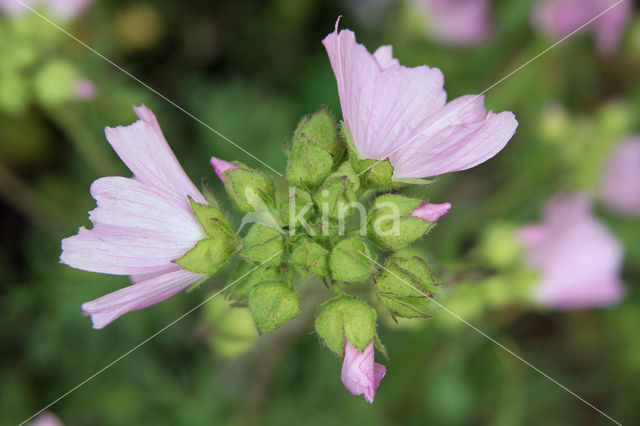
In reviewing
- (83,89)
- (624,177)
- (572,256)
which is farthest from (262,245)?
(624,177)

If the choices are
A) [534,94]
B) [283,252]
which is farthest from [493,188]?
[283,252]

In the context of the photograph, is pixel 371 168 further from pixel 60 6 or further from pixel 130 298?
pixel 60 6

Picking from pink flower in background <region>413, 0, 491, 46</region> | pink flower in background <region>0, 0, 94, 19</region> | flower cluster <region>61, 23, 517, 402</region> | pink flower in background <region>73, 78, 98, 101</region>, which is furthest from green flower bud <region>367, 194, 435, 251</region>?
pink flower in background <region>413, 0, 491, 46</region>

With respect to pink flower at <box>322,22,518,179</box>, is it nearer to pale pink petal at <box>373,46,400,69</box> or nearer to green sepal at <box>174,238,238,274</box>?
pale pink petal at <box>373,46,400,69</box>

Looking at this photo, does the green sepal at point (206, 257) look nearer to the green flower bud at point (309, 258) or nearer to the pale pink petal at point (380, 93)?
the green flower bud at point (309, 258)

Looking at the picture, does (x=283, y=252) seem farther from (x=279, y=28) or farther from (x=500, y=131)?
(x=279, y=28)

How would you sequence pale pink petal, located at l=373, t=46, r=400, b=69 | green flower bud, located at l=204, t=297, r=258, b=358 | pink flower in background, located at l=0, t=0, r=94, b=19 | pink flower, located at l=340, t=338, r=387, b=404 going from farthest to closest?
pink flower in background, located at l=0, t=0, r=94, b=19
green flower bud, located at l=204, t=297, r=258, b=358
pale pink petal, located at l=373, t=46, r=400, b=69
pink flower, located at l=340, t=338, r=387, b=404
